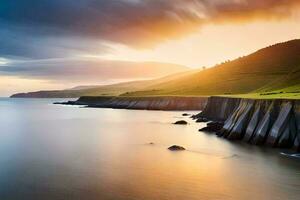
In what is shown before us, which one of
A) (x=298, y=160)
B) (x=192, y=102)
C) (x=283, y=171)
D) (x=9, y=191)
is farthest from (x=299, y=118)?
(x=192, y=102)

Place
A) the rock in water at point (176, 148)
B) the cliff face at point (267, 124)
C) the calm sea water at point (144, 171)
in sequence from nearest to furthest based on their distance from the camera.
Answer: the calm sea water at point (144, 171) < the cliff face at point (267, 124) < the rock in water at point (176, 148)

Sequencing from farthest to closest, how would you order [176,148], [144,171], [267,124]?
[176,148] < [267,124] < [144,171]

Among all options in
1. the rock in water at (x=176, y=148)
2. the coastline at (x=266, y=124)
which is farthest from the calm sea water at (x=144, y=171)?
the coastline at (x=266, y=124)

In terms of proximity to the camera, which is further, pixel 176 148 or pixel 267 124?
pixel 176 148

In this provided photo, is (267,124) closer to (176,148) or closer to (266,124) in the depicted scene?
(266,124)

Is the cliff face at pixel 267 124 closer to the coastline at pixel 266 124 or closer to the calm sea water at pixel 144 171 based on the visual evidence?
the coastline at pixel 266 124

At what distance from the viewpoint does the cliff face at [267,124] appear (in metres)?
54.4

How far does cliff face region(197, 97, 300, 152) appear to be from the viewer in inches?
2142

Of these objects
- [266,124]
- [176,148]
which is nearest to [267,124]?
[266,124]

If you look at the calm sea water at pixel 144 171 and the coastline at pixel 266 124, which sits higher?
the coastline at pixel 266 124

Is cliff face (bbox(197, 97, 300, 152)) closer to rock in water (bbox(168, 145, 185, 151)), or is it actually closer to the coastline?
the coastline

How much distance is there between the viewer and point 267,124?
58.2 metres

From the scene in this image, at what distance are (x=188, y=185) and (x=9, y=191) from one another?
1627cm

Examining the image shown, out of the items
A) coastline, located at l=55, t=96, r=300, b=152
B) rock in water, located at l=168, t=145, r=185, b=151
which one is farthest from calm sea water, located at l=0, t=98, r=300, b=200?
coastline, located at l=55, t=96, r=300, b=152
